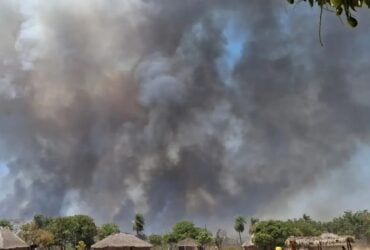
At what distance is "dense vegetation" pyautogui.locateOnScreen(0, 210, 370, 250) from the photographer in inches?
2970

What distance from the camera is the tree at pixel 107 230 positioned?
93.6 meters

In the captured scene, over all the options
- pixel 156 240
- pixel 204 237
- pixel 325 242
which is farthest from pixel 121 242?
pixel 156 240

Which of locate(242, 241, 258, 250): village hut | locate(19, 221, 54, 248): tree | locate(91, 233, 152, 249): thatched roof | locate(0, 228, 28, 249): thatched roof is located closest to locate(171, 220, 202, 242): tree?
locate(242, 241, 258, 250): village hut

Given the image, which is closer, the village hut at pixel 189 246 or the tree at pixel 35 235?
the village hut at pixel 189 246

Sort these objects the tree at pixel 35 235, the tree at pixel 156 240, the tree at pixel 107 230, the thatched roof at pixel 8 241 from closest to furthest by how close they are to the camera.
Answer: the thatched roof at pixel 8 241 → the tree at pixel 35 235 → the tree at pixel 107 230 → the tree at pixel 156 240

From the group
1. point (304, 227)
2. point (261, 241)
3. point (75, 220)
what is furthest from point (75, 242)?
point (304, 227)

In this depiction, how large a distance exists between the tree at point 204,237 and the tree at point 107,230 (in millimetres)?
17330

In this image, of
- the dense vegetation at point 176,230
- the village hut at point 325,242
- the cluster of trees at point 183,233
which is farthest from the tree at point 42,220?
the village hut at point 325,242

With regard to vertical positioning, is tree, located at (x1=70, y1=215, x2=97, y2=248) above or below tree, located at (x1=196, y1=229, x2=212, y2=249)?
above

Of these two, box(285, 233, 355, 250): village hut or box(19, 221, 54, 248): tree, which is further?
box(19, 221, 54, 248): tree

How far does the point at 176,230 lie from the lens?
96.2 meters

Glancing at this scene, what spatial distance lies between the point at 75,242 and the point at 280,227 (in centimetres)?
3987

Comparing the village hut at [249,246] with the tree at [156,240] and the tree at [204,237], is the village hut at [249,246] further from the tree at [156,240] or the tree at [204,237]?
the tree at [156,240]

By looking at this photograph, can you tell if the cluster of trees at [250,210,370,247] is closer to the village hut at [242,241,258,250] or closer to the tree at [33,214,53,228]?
the village hut at [242,241,258,250]
